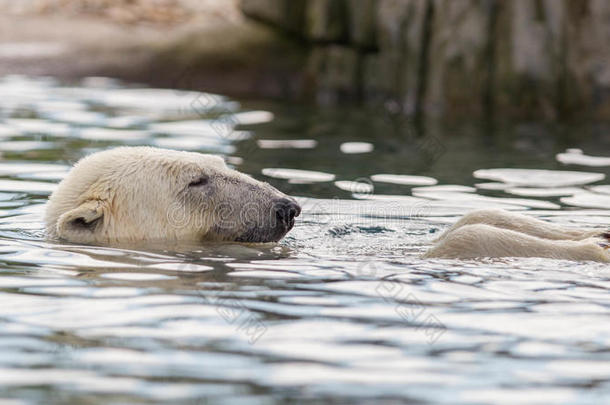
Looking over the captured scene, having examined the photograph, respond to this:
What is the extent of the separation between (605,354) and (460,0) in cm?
956

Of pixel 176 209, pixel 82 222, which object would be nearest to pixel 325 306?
pixel 176 209

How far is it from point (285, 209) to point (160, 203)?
0.74m

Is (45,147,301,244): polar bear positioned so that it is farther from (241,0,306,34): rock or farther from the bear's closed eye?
(241,0,306,34): rock

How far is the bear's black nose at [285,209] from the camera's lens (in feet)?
21.1

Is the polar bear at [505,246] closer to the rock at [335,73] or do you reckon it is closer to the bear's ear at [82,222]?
the bear's ear at [82,222]

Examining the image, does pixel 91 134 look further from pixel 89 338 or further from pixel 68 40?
pixel 89 338

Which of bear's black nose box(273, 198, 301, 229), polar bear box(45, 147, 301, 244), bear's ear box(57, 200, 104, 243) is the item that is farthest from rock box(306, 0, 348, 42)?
bear's ear box(57, 200, 104, 243)

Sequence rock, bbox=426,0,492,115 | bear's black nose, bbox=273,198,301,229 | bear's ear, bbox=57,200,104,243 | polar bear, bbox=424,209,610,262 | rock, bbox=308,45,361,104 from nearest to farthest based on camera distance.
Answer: polar bear, bbox=424,209,610,262 < bear's ear, bbox=57,200,104,243 < bear's black nose, bbox=273,198,301,229 < rock, bbox=426,0,492,115 < rock, bbox=308,45,361,104

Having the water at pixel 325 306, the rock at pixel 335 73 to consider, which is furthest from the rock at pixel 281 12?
the water at pixel 325 306

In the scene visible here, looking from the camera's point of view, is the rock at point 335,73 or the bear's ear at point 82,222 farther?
the rock at point 335,73

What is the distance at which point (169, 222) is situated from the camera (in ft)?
21.2

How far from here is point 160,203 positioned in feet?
21.1

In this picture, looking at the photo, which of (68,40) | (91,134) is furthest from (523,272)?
(68,40)

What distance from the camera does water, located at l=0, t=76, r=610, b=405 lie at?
3.89m
